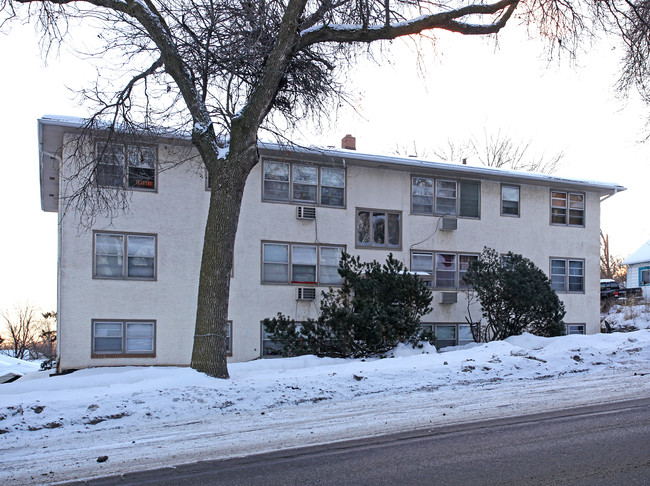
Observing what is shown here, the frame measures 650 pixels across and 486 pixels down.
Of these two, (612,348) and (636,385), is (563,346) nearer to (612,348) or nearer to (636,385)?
(612,348)

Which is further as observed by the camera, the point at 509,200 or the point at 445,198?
the point at 509,200

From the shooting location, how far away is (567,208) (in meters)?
22.9

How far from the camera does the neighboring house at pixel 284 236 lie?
16.5m

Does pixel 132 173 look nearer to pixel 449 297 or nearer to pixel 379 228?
pixel 379 228

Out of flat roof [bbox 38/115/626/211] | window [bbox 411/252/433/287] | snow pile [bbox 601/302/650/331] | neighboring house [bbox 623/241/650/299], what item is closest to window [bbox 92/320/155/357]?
flat roof [bbox 38/115/626/211]

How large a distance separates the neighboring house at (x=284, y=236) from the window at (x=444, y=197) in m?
0.05

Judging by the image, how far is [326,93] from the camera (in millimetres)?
12867

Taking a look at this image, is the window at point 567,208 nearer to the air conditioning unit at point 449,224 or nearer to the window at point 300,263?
the air conditioning unit at point 449,224

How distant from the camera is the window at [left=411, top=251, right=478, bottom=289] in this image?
2050 centimetres

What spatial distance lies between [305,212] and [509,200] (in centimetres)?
770

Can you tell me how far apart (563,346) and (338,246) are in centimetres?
771

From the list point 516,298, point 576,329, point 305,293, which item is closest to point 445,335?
point 516,298

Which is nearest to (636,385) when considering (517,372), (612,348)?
(517,372)

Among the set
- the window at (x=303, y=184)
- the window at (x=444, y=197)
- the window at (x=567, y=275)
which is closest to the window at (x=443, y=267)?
the window at (x=444, y=197)
